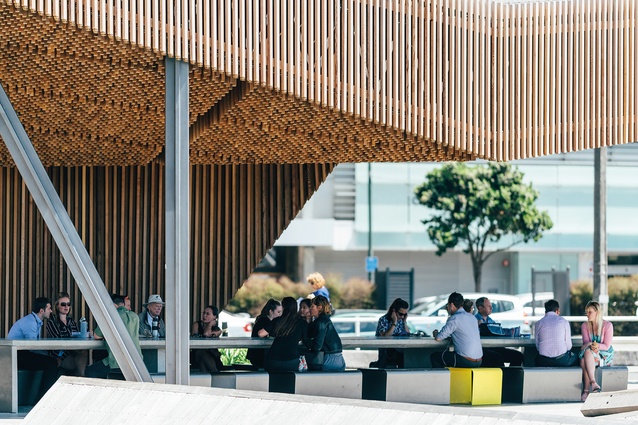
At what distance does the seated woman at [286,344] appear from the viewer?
13.4 m

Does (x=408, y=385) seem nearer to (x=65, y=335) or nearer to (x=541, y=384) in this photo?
(x=541, y=384)

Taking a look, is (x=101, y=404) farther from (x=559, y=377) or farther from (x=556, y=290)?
(x=556, y=290)

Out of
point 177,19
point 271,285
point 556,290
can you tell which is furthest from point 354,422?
point 271,285

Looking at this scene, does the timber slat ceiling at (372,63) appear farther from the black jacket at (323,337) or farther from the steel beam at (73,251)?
the black jacket at (323,337)

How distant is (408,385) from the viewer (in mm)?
14047

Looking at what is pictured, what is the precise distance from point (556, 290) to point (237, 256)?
10.8 metres

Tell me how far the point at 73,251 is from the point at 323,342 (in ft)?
11.7

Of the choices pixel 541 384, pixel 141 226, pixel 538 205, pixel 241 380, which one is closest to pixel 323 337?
pixel 241 380

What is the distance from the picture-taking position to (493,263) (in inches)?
1754

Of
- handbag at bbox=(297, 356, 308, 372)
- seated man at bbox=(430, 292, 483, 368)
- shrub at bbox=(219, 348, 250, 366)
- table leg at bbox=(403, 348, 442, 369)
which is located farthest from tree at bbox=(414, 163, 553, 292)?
handbag at bbox=(297, 356, 308, 372)

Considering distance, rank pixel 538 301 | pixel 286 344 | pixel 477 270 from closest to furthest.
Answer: pixel 286 344 < pixel 538 301 < pixel 477 270

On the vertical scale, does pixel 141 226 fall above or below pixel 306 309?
above

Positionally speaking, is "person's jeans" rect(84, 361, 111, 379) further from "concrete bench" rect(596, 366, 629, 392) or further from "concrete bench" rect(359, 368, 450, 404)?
"concrete bench" rect(596, 366, 629, 392)

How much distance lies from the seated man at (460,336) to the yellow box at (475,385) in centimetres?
Result: 12
